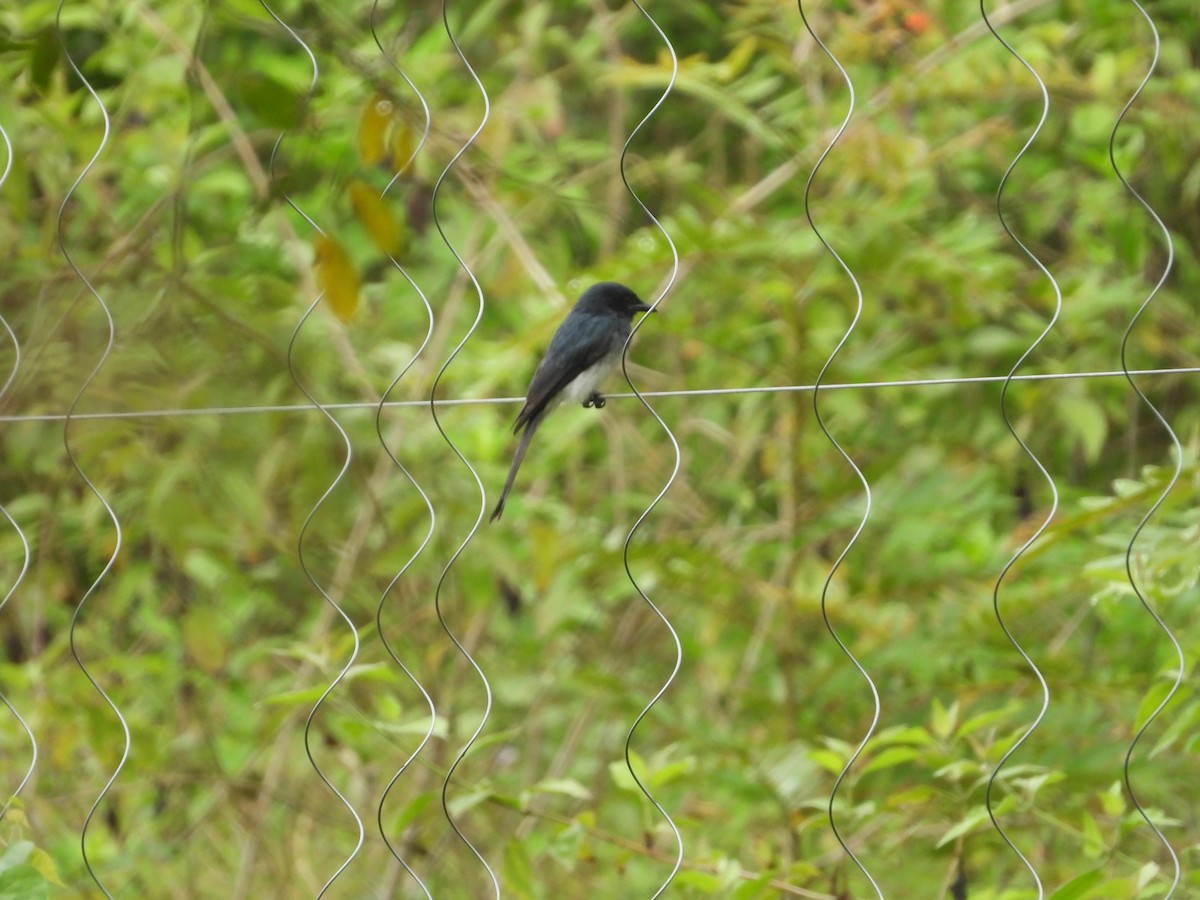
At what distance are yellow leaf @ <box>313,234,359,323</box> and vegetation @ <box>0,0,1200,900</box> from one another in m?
0.69

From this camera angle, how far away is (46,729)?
3.95 m

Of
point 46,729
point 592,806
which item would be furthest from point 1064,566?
point 46,729

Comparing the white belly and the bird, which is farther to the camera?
the white belly

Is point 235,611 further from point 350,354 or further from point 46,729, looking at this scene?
point 350,354

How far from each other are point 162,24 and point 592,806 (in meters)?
2.50

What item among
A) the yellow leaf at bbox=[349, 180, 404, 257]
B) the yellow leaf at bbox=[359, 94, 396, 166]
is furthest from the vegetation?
the yellow leaf at bbox=[349, 180, 404, 257]

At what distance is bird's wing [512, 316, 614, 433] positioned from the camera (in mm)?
3277

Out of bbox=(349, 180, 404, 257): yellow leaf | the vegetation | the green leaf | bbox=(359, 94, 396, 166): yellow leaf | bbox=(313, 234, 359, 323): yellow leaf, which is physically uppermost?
bbox=(359, 94, 396, 166): yellow leaf

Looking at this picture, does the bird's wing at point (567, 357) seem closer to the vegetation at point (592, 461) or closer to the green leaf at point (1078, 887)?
the vegetation at point (592, 461)

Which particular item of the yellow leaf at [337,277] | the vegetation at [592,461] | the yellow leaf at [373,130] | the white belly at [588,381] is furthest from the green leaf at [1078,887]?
the white belly at [588,381]

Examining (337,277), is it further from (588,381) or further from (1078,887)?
(1078,887)

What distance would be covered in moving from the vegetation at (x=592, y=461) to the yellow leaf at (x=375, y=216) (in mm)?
683

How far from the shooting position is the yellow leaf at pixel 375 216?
2.15 metres

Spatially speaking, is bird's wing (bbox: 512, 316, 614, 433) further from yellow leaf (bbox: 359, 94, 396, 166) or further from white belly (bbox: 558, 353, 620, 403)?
yellow leaf (bbox: 359, 94, 396, 166)
